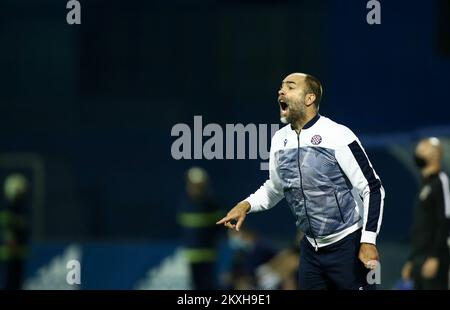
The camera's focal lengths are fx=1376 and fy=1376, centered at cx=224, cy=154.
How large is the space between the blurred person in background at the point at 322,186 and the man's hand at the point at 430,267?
3383 mm

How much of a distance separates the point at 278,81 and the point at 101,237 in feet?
11.4

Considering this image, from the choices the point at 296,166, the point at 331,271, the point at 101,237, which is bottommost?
the point at 101,237

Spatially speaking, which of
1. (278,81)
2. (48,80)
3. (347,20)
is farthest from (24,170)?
(347,20)

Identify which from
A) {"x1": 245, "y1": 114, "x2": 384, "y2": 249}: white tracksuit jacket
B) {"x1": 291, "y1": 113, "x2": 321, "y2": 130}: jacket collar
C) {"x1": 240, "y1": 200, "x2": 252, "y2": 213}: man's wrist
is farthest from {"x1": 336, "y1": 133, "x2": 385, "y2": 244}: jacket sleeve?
{"x1": 240, "y1": 200, "x2": 252, "y2": 213}: man's wrist

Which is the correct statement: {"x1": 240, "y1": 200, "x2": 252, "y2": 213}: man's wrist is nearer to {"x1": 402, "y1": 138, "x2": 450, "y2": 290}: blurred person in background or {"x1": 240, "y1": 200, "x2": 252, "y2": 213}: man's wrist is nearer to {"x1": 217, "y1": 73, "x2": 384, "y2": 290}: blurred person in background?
{"x1": 217, "y1": 73, "x2": 384, "y2": 290}: blurred person in background

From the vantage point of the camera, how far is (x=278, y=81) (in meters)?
20.2

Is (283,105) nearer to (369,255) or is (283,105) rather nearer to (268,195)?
(268,195)

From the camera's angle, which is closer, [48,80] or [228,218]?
[228,218]

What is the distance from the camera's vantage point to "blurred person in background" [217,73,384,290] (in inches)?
308

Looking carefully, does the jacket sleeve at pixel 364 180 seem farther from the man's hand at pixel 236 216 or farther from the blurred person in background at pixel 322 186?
the man's hand at pixel 236 216

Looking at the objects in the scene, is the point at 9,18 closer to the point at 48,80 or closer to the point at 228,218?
the point at 48,80

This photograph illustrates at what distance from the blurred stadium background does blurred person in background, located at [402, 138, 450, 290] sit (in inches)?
231

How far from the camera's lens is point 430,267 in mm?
11227

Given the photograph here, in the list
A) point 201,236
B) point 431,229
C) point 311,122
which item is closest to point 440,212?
point 431,229
